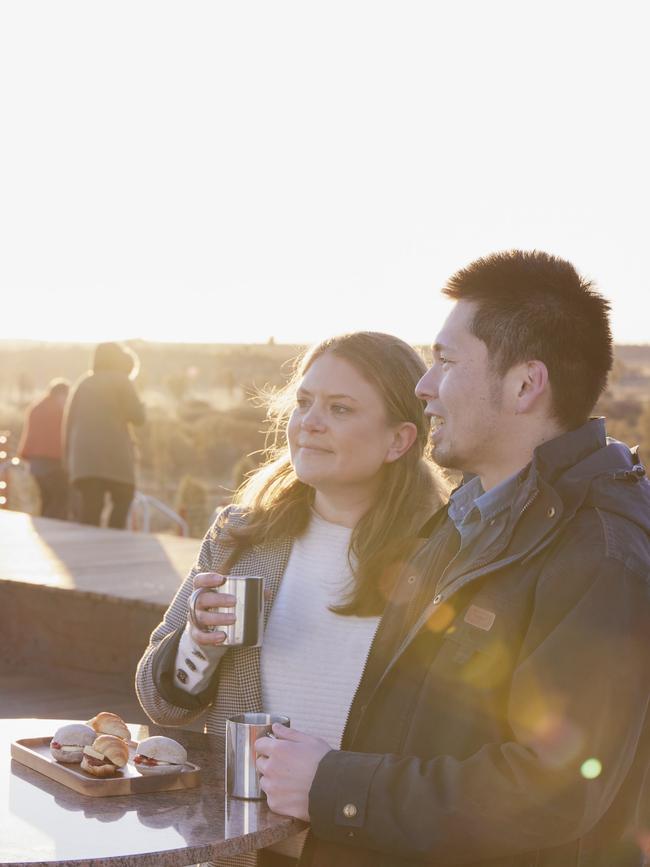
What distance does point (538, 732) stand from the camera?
179cm

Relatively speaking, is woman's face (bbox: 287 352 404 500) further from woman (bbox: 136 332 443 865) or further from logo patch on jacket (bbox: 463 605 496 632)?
logo patch on jacket (bbox: 463 605 496 632)

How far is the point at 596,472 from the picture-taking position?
1942 mm

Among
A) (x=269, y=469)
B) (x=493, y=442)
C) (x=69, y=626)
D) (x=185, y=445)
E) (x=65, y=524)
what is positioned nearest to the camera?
(x=493, y=442)

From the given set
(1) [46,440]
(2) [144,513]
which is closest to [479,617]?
(2) [144,513]

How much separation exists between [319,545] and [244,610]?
665mm

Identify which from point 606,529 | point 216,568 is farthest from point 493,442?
point 216,568

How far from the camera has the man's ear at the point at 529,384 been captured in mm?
2051

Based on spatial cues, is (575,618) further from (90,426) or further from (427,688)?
(90,426)

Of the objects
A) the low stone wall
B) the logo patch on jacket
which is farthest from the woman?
the low stone wall

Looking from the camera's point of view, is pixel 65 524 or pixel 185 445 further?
pixel 185 445

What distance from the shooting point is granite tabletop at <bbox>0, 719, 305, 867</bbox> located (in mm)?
1825

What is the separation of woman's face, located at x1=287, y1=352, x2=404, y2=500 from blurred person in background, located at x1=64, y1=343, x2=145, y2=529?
6.52 metres

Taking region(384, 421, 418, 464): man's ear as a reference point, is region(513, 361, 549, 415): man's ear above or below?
above

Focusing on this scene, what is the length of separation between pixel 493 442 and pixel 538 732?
496 millimetres
